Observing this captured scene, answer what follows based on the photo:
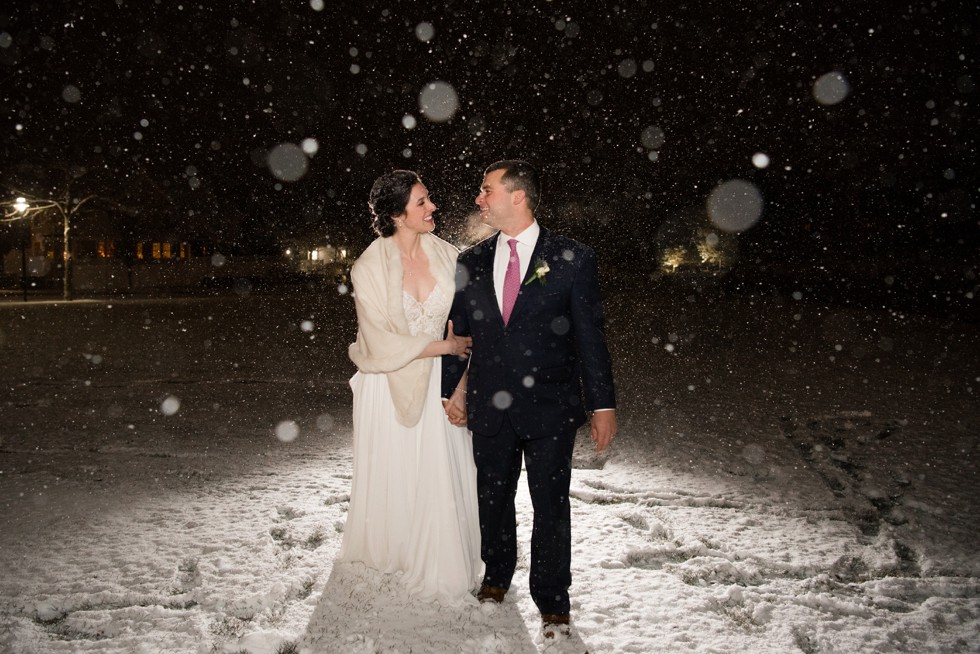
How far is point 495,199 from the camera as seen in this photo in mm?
3064

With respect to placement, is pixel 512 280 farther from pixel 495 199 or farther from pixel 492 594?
pixel 492 594

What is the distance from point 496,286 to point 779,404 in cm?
620

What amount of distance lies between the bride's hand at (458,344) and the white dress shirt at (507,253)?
312 mm

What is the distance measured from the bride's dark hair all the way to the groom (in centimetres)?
44

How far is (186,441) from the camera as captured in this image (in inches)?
254

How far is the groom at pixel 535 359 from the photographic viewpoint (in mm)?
3055

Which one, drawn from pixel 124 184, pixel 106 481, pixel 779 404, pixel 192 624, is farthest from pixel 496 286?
pixel 124 184

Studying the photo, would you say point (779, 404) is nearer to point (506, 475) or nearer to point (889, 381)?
point (889, 381)

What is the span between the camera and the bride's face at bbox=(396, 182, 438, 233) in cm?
346

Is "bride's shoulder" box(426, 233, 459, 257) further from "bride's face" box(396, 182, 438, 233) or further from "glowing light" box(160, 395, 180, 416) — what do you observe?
"glowing light" box(160, 395, 180, 416)

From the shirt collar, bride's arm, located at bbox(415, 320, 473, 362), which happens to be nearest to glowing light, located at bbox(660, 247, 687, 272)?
bride's arm, located at bbox(415, 320, 473, 362)

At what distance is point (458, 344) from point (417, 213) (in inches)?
27.0

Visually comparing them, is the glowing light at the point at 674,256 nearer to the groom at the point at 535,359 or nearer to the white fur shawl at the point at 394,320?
the white fur shawl at the point at 394,320

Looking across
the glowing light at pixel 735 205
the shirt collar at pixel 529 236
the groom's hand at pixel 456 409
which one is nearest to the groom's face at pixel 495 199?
the shirt collar at pixel 529 236
